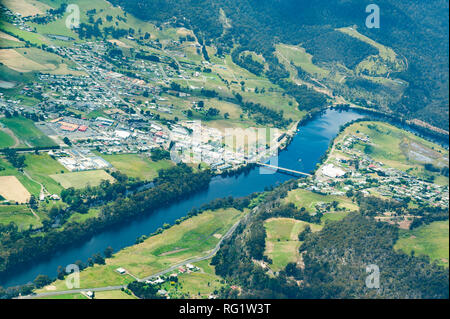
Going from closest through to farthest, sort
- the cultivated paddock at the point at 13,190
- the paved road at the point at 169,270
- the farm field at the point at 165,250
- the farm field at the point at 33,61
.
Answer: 1. the paved road at the point at 169,270
2. the farm field at the point at 165,250
3. the cultivated paddock at the point at 13,190
4. the farm field at the point at 33,61

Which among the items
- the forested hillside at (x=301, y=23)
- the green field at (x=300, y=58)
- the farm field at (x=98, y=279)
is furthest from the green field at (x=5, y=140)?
the green field at (x=300, y=58)

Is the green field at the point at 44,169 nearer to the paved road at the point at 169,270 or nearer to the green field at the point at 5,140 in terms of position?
the green field at the point at 5,140

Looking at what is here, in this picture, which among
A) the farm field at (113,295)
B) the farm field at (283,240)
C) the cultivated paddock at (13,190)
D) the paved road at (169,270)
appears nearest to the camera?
the paved road at (169,270)

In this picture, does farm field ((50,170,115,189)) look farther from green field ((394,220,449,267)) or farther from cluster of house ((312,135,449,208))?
green field ((394,220,449,267))

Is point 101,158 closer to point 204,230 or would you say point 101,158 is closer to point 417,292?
point 204,230

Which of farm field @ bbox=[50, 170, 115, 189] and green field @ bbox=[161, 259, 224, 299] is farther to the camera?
farm field @ bbox=[50, 170, 115, 189]

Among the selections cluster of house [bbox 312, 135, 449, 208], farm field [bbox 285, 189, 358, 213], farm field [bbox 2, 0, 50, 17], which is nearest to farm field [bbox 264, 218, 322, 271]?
farm field [bbox 285, 189, 358, 213]
